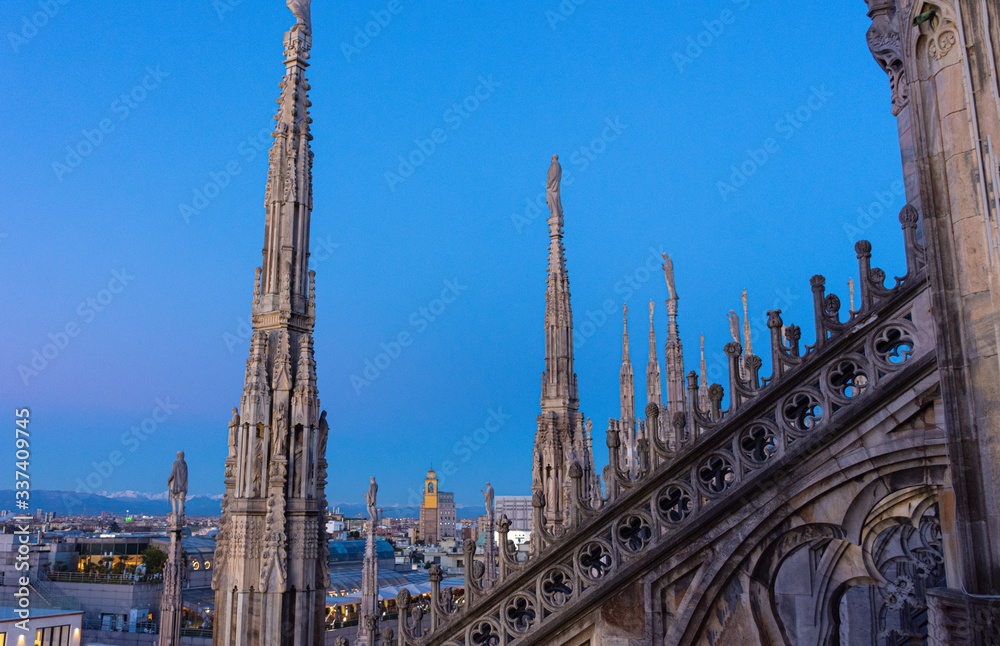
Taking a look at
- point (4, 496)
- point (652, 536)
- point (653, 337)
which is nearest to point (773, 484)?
point (652, 536)

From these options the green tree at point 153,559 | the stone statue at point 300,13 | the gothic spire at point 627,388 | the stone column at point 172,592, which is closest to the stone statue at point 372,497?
the stone column at point 172,592

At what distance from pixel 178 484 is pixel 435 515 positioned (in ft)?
533

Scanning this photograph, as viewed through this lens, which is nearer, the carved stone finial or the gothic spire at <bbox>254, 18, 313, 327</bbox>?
the carved stone finial

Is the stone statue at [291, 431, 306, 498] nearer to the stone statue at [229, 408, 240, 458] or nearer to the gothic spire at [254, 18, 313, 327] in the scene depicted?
the stone statue at [229, 408, 240, 458]

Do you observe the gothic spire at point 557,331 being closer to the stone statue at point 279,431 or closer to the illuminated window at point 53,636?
the stone statue at point 279,431

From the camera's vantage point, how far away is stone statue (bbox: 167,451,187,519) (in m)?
15.9

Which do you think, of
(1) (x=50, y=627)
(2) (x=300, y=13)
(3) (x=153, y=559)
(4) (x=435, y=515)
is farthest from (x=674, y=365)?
(4) (x=435, y=515)

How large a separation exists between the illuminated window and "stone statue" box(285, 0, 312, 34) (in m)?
23.5

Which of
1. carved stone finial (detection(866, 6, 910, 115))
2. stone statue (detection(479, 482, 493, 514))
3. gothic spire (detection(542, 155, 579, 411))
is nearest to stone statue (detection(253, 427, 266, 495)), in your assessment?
gothic spire (detection(542, 155, 579, 411))

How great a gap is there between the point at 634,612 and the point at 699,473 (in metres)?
1.52

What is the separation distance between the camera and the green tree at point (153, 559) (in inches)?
1921

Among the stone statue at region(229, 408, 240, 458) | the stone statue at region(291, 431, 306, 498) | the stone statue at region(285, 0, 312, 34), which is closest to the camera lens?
the stone statue at region(291, 431, 306, 498)

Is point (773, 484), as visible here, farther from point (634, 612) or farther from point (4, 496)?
point (4, 496)

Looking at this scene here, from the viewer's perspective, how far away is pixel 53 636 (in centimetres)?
2491
